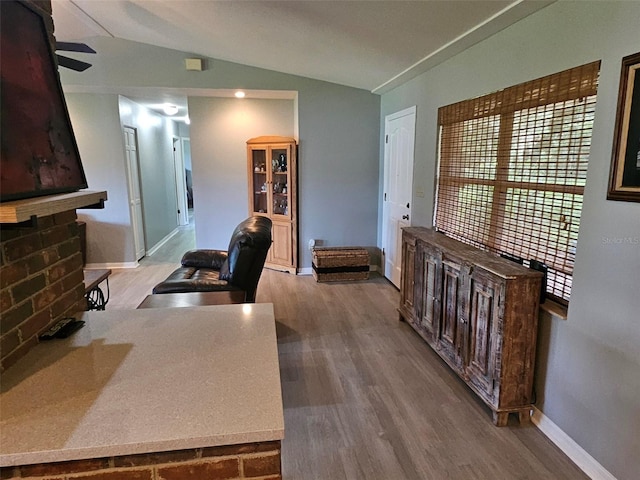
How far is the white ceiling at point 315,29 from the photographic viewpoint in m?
2.47

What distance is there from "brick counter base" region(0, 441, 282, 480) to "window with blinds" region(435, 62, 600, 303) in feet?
5.99

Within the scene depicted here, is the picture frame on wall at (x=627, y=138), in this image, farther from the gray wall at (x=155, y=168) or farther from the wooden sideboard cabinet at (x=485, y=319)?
the gray wall at (x=155, y=168)

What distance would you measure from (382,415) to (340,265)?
266cm

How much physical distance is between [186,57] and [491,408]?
459 cm

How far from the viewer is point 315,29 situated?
3092 mm

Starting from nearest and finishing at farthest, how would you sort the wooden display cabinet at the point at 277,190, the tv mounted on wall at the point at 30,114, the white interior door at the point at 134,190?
the tv mounted on wall at the point at 30,114, the wooden display cabinet at the point at 277,190, the white interior door at the point at 134,190

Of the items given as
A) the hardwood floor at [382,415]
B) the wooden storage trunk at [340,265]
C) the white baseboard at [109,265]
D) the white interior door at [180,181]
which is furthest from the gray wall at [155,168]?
the hardwood floor at [382,415]

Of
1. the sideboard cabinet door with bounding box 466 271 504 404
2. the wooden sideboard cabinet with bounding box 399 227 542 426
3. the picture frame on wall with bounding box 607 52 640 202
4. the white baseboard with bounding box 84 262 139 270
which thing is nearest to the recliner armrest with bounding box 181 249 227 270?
the wooden sideboard cabinet with bounding box 399 227 542 426

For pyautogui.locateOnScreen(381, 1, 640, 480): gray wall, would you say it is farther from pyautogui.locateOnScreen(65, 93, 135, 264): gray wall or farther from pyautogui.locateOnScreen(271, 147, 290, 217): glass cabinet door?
pyautogui.locateOnScreen(65, 93, 135, 264): gray wall

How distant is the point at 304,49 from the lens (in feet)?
12.1

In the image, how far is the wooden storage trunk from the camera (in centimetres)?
484

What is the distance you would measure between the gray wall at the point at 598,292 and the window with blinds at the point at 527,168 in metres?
0.10

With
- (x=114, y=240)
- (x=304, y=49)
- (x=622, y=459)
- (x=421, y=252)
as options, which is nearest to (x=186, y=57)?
(x=304, y=49)

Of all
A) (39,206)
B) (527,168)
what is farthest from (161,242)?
(39,206)
